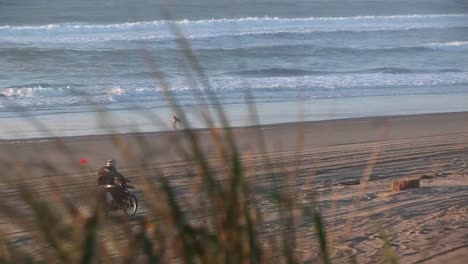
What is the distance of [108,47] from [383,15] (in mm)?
22087

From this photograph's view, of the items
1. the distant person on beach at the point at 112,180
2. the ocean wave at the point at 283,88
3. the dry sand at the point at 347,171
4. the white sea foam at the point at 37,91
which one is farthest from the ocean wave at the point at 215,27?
the distant person on beach at the point at 112,180

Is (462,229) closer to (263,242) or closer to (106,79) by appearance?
(263,242)

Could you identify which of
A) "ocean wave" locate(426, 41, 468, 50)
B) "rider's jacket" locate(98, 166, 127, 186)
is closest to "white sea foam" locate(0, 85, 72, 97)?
"rider's jacket" locate(98, 166, 127, 186)

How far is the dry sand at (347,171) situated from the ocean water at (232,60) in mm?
232

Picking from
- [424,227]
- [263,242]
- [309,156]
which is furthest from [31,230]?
[309,156]

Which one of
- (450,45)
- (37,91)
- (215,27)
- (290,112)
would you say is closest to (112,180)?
(290,112)

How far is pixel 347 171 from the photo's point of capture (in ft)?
35.8

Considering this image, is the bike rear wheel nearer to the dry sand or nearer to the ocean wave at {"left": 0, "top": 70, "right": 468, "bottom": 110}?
→ the dry sand

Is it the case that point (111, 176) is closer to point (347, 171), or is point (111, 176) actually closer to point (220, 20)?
point (347, 171)

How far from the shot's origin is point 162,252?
6.40 ft

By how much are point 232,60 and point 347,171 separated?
615 inches

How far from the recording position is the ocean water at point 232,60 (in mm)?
16055

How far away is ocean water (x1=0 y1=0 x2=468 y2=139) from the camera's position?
16.1 m

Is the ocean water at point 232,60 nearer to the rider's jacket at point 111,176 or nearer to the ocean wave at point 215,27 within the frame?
the ocean wave at point 215,27
